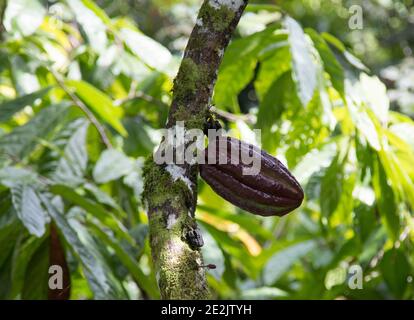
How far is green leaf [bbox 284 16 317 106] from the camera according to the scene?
5.58 ft

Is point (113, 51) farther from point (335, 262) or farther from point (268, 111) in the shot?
point (335, 262)

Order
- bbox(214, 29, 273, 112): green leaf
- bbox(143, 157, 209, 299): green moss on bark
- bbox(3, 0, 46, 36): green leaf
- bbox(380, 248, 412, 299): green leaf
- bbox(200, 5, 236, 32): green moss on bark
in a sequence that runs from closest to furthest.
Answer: bbox(143, 157, 209, 299): green moss on bark, bbox(200, 5, 236, 32): green moss on bark, bbox(3, 0, 46, 36): green leaf, bbox(214, 29, 273, 112): green leaf, bbox(380, 248, 412, 299): green leaf

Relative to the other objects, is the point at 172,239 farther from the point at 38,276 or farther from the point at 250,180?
the point at 38,276

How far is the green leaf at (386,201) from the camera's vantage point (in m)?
1.99

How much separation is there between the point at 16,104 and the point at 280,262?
1432 mm

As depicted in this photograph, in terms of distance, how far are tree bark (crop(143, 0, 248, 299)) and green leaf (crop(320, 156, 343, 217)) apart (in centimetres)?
89

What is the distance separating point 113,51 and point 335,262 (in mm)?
974

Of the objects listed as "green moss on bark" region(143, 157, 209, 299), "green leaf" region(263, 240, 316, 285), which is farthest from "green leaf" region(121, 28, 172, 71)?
"green leaf" region(263, 240, 316, 285)

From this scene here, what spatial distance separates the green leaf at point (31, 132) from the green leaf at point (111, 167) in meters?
0.19

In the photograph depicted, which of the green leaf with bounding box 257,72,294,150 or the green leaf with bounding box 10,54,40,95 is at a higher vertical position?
the green leaf with bounding box 10,54,40,95

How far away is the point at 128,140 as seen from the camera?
2500 mm

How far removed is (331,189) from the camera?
2070 mm

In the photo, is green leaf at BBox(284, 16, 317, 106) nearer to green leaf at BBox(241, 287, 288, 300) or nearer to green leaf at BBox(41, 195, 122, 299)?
green leaf at BBox(41, 195, 122, 299)
